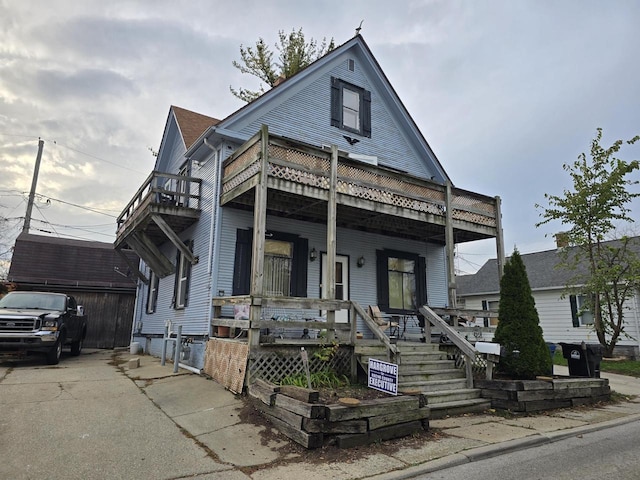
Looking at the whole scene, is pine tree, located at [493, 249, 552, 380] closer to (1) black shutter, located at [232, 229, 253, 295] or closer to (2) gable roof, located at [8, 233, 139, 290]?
(1) black shutter, located at [232, 229, 253, 295]

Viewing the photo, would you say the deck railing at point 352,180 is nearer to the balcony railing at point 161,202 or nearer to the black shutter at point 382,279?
the balcony railing at point 161,202

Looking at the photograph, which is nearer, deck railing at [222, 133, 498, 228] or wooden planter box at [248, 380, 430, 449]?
wooden planter box at [248, 380, 430, 449]

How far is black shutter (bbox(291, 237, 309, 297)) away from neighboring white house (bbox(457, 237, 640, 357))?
33.2 ft

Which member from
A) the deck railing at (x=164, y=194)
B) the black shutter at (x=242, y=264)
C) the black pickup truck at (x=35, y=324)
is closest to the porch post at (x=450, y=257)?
the black shutter at (x=242, y=264)

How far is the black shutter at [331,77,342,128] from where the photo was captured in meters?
12.5

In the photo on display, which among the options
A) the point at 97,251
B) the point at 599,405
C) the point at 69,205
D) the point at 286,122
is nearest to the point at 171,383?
the point at 286,122

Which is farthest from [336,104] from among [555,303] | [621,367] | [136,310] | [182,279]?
[555,303]

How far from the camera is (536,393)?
7211mm

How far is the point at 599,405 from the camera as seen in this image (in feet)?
26.1

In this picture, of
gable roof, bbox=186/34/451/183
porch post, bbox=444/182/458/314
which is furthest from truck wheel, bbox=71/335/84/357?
porch post, bbox=444/182/458/314

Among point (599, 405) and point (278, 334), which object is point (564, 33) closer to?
point (599, 405)

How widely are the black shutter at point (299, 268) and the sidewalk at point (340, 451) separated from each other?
3337 millimetres

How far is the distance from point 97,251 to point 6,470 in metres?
15.7

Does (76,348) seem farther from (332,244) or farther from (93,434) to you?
(332,244)
